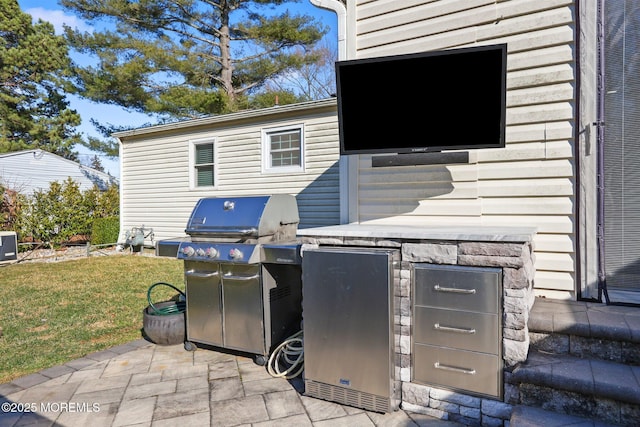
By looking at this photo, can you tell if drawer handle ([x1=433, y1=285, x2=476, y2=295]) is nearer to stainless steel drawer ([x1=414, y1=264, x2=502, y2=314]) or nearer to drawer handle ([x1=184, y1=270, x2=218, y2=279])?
stainless steel drawer ([x1=414, y1=264, x2=502, y2=314])

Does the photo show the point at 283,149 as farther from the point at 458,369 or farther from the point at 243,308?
the point at 458,369

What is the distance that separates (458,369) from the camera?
229 cm

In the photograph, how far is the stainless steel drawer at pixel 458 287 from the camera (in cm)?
220

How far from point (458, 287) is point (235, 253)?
1649 mm

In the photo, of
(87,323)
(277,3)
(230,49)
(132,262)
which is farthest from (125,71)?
(87,323)

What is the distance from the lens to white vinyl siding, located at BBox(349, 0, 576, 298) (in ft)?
9.54

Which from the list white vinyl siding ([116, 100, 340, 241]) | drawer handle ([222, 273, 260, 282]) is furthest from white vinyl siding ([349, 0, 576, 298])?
white vinyl siding ([116, 100, 340, 241])

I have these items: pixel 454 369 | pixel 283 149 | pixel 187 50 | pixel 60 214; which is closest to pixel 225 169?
pixel 283 149

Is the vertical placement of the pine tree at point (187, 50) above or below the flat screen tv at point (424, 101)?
above

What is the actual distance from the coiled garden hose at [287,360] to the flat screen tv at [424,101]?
1596 mm

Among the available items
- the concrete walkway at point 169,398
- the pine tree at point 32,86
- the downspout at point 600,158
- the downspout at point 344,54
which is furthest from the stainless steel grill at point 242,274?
the pine tree at point 32,86

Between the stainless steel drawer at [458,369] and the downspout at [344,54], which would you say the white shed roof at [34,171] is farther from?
the stainless steel drawer at [458,369]

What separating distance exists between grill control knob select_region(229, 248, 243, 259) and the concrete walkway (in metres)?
0.90

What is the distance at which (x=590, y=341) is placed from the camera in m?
2.29
